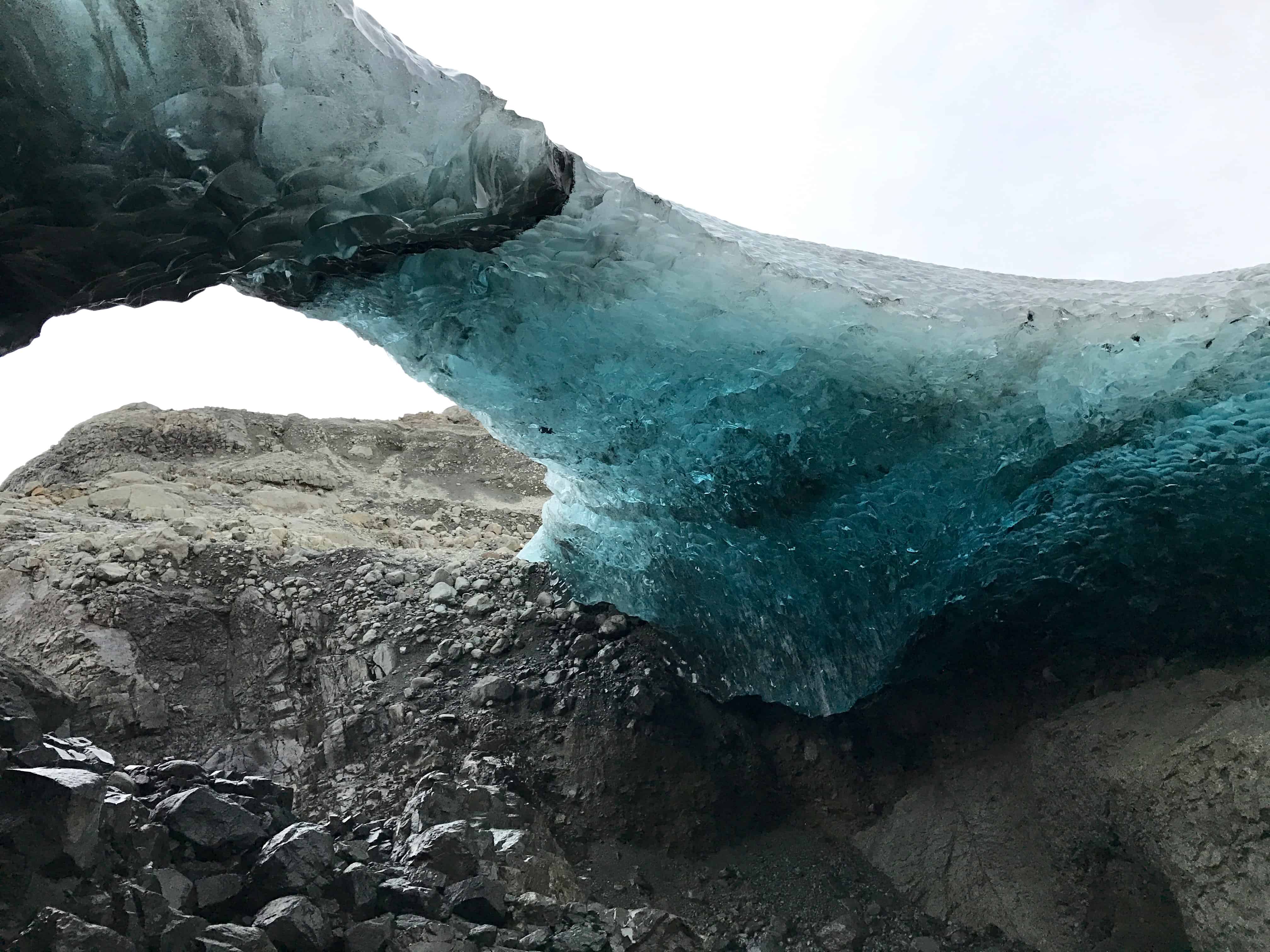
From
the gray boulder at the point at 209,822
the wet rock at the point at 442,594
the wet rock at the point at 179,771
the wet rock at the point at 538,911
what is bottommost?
the wet rock at the point at 538,911

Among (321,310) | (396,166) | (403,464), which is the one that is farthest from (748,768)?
(403,464)

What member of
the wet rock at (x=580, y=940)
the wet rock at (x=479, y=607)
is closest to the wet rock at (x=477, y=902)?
the wet rock at (x=580, y=940)

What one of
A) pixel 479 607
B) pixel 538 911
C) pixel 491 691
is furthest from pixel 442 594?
pixel 538 911

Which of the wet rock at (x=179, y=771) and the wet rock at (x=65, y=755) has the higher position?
the wet rock at (x=65, y=755)

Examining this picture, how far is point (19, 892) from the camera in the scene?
2223mm

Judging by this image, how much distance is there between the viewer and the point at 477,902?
2.85 m

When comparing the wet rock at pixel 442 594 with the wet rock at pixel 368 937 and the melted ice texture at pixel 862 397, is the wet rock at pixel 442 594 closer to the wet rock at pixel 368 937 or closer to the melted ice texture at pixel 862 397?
the melted ice texture at pixel 862 397

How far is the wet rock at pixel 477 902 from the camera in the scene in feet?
9.30

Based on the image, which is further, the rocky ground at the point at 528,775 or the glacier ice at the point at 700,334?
the rocky ground at the point at 528,775

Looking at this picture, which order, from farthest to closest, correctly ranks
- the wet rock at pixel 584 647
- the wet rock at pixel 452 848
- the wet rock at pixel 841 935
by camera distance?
A: the wet rock at pixel 584 647 < the wet rock at pixel 841 935 < the wet rock at pixel 452 848

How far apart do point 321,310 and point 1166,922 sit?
3356mm

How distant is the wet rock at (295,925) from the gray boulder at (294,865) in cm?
7

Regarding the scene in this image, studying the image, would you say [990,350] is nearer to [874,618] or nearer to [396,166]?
[874,618]

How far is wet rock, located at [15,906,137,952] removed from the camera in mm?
2064
